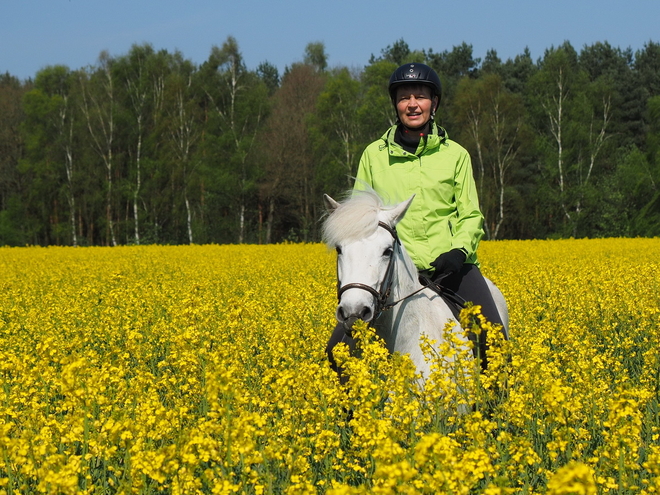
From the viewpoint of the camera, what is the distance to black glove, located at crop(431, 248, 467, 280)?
4457mm

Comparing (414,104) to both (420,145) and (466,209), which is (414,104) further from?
(466,209)

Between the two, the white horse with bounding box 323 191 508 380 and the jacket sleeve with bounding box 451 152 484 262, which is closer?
the white horse with bounding box 323 191 508 380

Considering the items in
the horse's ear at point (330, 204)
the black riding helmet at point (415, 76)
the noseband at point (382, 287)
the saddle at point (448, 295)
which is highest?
the black riding helmet at point (415, 76)

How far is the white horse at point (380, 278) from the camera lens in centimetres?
387

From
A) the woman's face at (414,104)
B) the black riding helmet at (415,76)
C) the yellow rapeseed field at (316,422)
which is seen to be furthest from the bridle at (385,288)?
the black riding helmet at (415,76)

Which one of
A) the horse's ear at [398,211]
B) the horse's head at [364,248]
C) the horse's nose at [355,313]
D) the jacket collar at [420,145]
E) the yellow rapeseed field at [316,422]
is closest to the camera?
the yellow rapeseed field at [316,422]

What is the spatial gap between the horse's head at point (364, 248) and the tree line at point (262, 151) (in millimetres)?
40406

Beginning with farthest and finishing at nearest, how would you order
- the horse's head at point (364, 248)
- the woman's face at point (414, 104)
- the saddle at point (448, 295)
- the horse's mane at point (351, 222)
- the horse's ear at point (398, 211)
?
the woman's face at point (414, 104)
the saddle at point (448, 295)
the horse's ear at point (398, 211)
the horse's mane at point (351, 222)
the horse's head at point (364, 248)

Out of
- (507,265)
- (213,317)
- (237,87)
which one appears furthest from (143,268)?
(237,87)

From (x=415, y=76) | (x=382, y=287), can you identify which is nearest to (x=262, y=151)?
(x=415, y=76)

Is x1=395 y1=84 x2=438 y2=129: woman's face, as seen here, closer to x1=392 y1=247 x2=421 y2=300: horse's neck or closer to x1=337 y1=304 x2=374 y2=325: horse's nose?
x1=392 y1=247 x2=421 y2=300: horse's neck

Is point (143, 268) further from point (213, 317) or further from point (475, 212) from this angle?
point (475, 212)

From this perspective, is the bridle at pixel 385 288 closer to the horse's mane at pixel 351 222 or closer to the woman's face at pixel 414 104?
the horse's mane at pixel 351 222

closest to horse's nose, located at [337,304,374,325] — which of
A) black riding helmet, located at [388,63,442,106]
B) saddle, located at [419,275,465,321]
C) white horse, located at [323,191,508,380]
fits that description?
white horse, located at [323,191,508,380]
